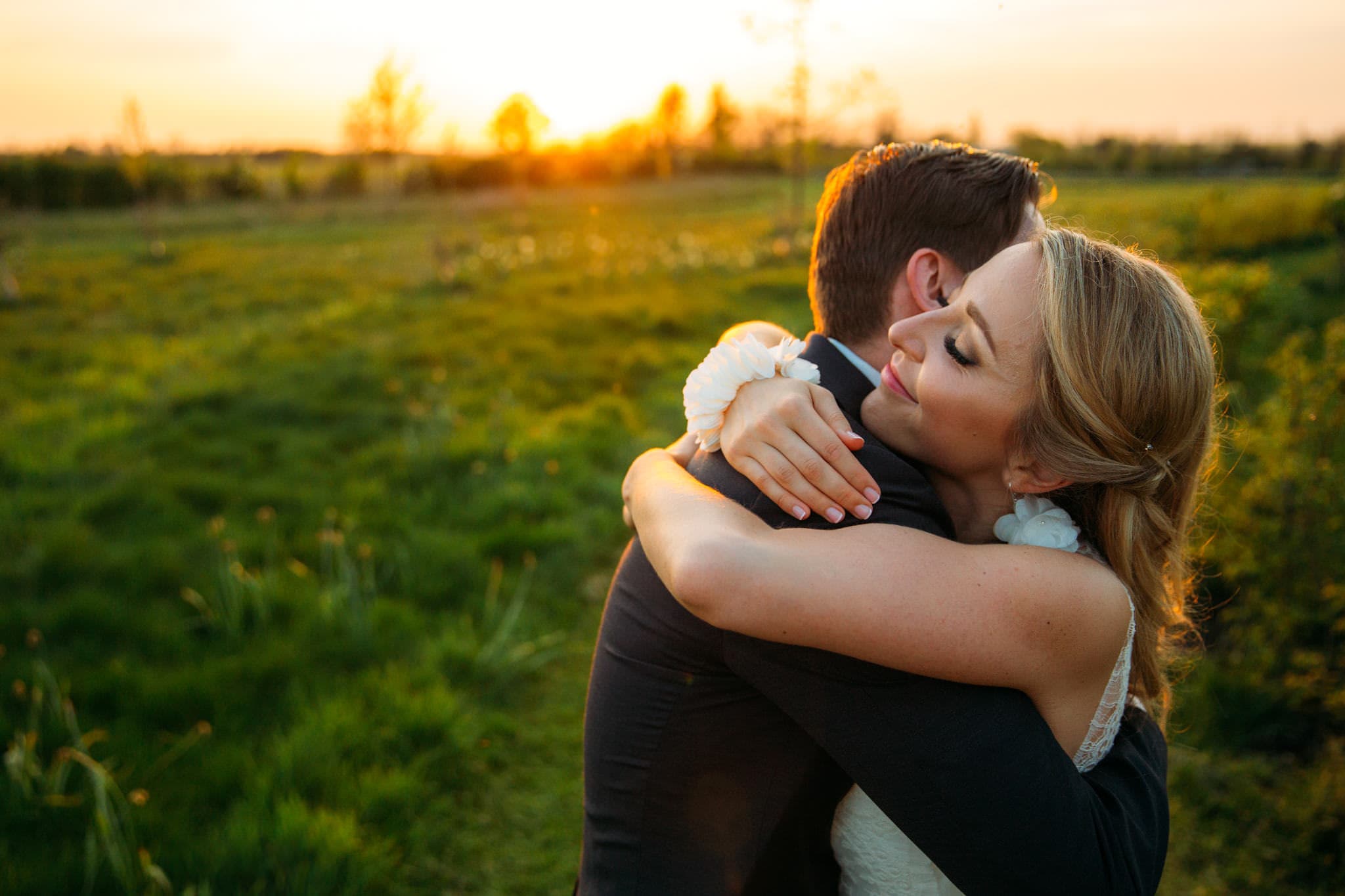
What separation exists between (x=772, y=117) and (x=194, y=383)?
54.3 ft

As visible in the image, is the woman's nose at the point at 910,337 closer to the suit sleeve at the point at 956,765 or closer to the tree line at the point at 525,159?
the suit sleeve at the point at 956,765

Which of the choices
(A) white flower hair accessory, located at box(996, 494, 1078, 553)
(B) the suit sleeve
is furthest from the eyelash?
(B) the suit sleeve

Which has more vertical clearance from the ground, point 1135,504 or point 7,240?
point 7,240

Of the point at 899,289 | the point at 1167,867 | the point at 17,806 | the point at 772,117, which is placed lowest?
the point at 1167,867

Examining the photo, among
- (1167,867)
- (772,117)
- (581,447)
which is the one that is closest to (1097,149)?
(772,117)

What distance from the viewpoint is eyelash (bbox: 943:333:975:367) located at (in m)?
1.59

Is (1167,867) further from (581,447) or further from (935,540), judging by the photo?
(581,447)

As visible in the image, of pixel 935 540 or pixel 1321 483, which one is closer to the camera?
pixel 935 540

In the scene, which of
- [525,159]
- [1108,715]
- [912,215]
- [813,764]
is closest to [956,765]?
[813,764]

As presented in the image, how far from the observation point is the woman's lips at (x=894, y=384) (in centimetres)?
172

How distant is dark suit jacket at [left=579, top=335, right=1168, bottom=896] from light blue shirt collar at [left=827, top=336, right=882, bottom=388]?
0.03 meters

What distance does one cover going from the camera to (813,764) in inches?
61.6

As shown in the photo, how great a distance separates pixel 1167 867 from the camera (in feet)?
10.3

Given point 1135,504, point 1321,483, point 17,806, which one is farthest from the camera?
point 1321,483
